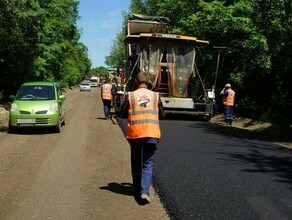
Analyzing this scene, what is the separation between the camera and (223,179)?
711cm

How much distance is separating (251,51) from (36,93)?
10.5 metres

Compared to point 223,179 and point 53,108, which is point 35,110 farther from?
point 223,179

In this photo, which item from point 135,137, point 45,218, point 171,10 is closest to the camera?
point 45,218

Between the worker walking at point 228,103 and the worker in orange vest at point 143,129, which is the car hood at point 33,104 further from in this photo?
the worker walking at point 228,103

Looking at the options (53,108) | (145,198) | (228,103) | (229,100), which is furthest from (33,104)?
(229,100)

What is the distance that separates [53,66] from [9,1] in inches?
911

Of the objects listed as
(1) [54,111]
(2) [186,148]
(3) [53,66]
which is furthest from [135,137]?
(3) [53,66]

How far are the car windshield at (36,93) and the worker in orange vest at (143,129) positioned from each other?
333 inches

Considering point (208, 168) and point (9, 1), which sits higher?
point (9, 1)

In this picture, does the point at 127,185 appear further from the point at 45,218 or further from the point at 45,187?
the point at 45,218

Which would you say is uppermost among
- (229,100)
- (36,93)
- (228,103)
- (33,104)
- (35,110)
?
(36,93)

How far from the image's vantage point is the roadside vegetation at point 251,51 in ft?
57.6

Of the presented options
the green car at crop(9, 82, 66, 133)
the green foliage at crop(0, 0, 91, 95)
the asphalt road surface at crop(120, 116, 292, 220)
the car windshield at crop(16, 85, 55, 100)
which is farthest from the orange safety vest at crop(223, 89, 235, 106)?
the green foliage at crop(0, 0, 91, 95)

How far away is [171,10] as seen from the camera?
33938 millimetres
